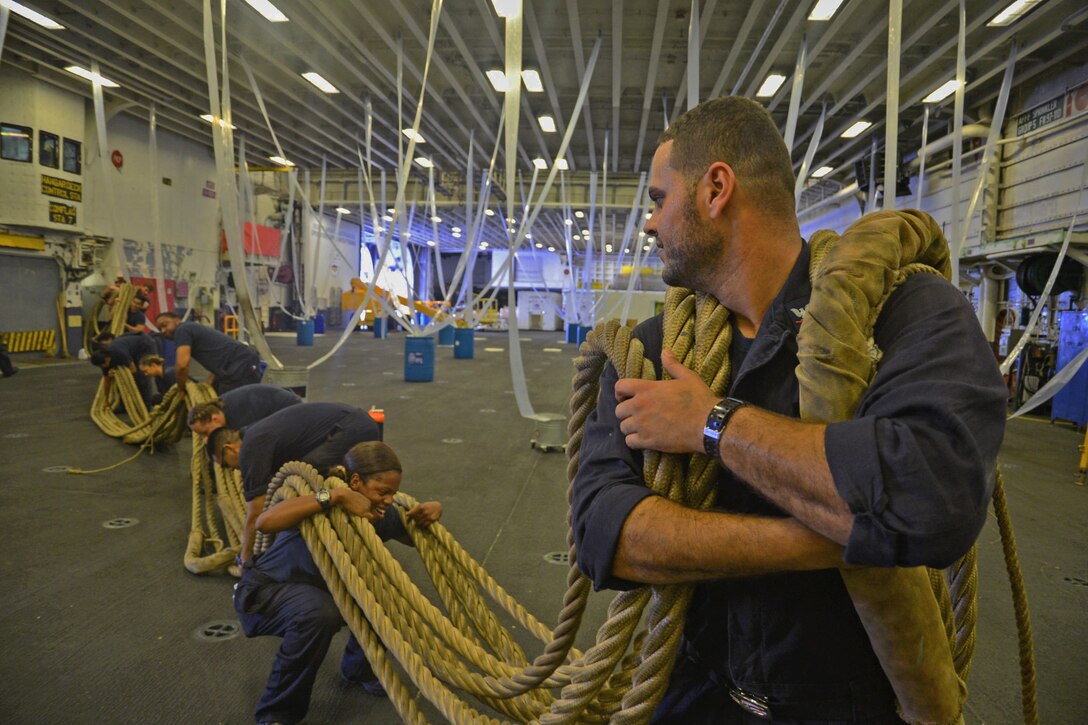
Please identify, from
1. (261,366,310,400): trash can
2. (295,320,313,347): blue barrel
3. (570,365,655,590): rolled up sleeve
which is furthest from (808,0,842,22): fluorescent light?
(295,320,313,347): blue barrel

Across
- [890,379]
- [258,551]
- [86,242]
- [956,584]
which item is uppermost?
[86,242]

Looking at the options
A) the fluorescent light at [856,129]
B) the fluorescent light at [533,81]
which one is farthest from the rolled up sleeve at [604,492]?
the fluorescent light at [856,129]

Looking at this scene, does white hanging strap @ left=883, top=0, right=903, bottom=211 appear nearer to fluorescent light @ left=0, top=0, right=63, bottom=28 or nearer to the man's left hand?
the man's left hand

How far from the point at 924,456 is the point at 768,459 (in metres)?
0.20

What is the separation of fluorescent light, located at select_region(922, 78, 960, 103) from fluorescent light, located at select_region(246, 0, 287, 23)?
9002 mm

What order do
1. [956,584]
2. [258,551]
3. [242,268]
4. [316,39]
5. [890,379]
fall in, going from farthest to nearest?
[316,39] < [242,268] < [258,551] < [956,584] < [890,379]

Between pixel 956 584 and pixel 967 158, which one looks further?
pixel 967 158

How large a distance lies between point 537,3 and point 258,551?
23.6 ft

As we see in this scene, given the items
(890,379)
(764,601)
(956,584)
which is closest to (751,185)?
(890,379)

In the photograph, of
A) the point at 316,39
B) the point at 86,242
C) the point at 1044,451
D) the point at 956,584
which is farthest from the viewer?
the point at 86,242

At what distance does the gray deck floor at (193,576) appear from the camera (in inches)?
102

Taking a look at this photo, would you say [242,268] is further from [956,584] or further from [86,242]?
[86,242]

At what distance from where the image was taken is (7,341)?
12766mm

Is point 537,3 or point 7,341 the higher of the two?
point 537,3
